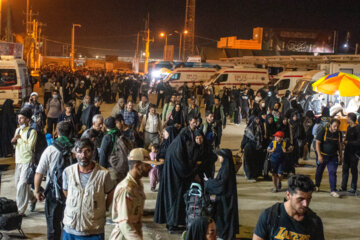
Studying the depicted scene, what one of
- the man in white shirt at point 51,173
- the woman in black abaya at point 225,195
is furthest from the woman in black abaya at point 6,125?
the woman in black abaya at point 225,195

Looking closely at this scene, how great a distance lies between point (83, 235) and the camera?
179 inches

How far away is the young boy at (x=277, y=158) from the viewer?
31.7ft

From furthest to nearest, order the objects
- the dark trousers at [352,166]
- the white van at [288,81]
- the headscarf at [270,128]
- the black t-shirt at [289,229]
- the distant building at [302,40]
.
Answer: the distant building at [302,40], the white van at [288,81], the headscarf at [270,128], the dark trousers at [352,166], the black t-shirt at [289,229]

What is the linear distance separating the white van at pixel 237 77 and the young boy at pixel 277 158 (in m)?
20.7

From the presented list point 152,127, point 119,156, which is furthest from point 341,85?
point 119,156

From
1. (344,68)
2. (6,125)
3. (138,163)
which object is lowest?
(6,125)

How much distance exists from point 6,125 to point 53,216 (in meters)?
6.65

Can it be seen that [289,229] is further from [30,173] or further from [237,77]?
[237,77]

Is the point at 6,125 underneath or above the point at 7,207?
above

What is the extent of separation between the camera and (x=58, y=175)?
5.46 m

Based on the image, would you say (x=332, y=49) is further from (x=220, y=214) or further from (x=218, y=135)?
(x=220, y=214)

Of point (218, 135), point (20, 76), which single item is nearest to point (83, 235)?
point (218, 135)

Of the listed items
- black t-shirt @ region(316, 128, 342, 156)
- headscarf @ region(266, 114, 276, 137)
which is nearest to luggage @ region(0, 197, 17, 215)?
black t-shirt @ region(316, 128, 342, 156)

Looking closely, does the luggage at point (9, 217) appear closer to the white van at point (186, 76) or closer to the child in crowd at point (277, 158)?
the child in crowd at point (277, 158)
